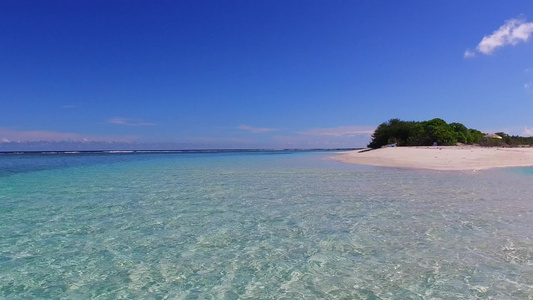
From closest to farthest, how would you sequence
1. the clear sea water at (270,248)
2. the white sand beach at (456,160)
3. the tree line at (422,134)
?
1. the clear sea water at (270,248)
2. the white sand beach at (456,160)
3. the tree line at (422,134)

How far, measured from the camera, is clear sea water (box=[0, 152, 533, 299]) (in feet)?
13.8

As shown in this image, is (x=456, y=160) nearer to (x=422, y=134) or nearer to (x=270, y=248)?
(x=270, y=248)

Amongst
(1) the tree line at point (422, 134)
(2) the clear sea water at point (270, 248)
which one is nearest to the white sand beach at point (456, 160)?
(2) the clear sea water at point (270, 248)

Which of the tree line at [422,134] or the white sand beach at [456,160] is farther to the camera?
the tree line at [422,134]

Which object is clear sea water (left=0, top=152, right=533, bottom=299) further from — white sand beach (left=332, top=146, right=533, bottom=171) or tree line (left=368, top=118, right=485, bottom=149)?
tree line (left=368, top=118, right=485, bottom=149)

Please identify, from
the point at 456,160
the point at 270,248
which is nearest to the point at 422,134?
the point at 456,160

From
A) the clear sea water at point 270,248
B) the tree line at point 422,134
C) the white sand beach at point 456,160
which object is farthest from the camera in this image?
the tree line at point 422,134

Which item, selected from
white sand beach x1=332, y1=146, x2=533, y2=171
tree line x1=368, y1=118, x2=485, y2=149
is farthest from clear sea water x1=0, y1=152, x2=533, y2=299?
tree line x1=368, y1=118, x2=485, y2=149

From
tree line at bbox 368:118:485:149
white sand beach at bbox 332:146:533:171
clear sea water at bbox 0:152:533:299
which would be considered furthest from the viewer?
tree line at bbox 368:118:485:149

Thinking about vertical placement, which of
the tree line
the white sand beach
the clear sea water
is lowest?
the clear sea water

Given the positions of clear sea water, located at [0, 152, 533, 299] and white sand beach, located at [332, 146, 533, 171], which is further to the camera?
white sand beach, located at [332, 146, 533, 171]

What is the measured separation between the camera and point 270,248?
571 cm

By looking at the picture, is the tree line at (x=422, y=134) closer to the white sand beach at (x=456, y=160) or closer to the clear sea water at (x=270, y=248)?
the white sand beach at (x=456, y=160)

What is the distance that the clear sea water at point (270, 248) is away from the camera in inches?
165
